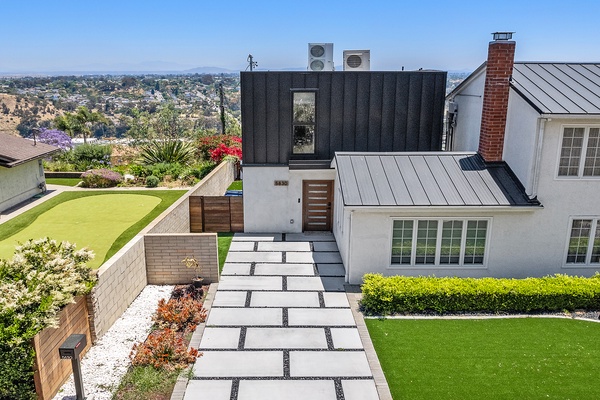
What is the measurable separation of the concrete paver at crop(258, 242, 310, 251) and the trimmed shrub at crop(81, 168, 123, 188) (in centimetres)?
1080

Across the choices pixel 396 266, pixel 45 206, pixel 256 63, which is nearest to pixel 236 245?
pixel 396 266

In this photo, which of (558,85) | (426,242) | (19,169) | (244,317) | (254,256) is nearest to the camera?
(244,317)

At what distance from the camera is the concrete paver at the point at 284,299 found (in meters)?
11.5

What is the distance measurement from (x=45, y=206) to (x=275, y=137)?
1055 centimetres

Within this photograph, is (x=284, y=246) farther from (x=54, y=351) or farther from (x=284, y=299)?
(x=54, y=351)

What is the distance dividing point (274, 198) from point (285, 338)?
7502 mm

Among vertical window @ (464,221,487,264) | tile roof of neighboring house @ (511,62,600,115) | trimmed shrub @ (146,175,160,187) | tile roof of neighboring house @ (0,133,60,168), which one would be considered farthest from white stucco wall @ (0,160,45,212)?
tile roof of neighboring house @ (511,62,600,115)

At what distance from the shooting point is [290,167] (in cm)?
1611

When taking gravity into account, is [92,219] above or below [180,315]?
above

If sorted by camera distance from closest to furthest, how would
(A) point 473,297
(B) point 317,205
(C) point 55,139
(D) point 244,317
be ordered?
1. (D) point 244,317
2. (A) point 473,297
3. (B) point 317,205
4. (C) point 55,139

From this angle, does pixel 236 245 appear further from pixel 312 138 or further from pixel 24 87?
pixel 24 87

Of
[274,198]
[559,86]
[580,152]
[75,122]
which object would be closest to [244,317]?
[274,198]

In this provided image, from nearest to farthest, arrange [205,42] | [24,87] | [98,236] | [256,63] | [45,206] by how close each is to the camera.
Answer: [98,236]
[45,206]
[256,63]
[205,42]
[24,87]

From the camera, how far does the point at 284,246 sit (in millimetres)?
15672
